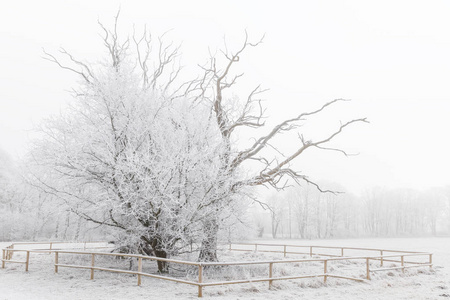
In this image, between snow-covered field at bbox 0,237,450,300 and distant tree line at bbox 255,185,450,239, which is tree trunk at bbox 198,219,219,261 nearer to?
snow-covered field at bbox 0,237,450,300

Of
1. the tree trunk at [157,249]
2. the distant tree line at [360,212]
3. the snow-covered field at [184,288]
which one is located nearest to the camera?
the snow-covered field at [184,288]

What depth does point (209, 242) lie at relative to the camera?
52.4ft

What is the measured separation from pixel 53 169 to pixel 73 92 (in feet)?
11.3

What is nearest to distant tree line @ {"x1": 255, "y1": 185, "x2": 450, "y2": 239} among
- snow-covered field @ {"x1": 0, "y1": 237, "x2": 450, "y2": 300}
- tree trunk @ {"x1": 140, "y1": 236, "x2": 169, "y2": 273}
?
tree trunk @ {"x1": 140, "y1": 236, "x2": 169, "y2": 273}

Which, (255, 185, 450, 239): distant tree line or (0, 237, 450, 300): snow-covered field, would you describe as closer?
(0, 237, 450, 300): snow-covered field

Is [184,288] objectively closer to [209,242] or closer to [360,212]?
[209,242]

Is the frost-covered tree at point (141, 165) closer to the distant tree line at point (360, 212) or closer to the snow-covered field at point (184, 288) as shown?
the snow-covered field at point (184, 288)

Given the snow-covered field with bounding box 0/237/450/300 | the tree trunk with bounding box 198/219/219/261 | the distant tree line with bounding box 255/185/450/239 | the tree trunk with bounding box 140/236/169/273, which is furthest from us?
the distant tree line with bounding box 255/185/450/239

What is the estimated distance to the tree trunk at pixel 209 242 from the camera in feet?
50.6

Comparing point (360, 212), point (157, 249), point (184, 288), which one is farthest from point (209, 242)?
point (360, 212)

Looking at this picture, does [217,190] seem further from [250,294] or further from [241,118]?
[241,118]

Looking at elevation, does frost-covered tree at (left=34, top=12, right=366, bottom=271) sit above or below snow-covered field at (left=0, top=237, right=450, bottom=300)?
above

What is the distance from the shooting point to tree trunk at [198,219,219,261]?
1542 centimetres

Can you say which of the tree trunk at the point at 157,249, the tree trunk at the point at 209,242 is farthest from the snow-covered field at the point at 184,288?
the tree trunk at the point at 209,242
